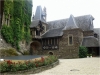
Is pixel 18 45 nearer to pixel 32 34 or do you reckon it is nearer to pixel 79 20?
pixel 32 34

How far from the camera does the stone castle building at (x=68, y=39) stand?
21.2 m

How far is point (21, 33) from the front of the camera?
19.6 metres

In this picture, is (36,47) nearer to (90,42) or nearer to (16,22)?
(16,22)

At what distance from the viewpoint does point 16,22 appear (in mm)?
18688

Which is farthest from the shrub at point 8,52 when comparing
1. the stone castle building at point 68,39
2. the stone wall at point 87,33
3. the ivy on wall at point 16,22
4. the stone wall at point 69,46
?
the stone wall at point 87,33

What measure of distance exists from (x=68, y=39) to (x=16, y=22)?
28.9 ft

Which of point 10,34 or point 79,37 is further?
point 79,37

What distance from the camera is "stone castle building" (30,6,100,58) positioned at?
21.2m

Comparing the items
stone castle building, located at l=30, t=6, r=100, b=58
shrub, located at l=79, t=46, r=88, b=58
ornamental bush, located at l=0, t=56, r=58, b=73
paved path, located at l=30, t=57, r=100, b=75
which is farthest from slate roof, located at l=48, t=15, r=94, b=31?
ornamental bush, located at l=0, t=56, r=58, b=73

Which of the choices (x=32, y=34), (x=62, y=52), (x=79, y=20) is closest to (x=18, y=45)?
(x=32, y=34)

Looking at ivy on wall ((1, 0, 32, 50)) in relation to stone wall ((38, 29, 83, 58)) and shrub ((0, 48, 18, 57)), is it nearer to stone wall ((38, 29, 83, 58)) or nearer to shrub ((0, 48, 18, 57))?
shrub ((0, 48, 18, 57))

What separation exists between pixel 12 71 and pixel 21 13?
508 inches

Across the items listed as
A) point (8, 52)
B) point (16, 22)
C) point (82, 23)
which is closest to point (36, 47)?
point (16, 22)

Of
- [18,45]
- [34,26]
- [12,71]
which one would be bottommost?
[12,71]
